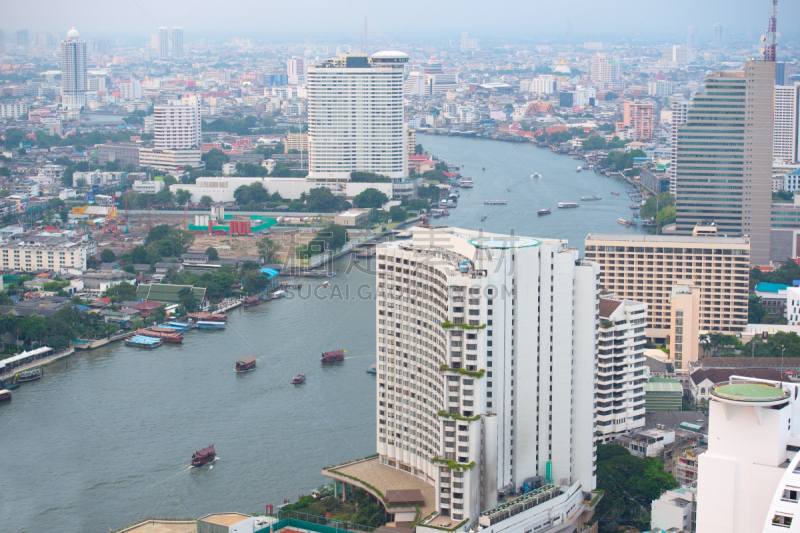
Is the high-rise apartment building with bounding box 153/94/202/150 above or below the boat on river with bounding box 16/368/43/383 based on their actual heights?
above

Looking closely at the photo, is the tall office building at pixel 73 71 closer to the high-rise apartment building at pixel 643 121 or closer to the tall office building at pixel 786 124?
the high-rise apartment building at pixel 643 121

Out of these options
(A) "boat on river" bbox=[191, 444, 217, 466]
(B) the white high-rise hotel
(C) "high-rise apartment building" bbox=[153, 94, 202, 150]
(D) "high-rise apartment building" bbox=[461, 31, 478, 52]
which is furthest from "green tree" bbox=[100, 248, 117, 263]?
(D) "high-rise apartment building" bbox=[461, 31, 478, 52]

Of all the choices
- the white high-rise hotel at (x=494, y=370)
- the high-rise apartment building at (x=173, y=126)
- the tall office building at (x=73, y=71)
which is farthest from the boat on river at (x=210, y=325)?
the tall office building at (x=73, y=71)

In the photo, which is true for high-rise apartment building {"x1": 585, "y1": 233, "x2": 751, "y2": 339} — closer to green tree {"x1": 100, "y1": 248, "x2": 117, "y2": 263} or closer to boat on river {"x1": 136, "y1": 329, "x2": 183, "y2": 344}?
boat on river {"x1": 136, "y1": 329, "x2": 183, "y2": 344}

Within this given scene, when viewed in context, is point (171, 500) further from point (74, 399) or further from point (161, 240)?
point (161, 240)

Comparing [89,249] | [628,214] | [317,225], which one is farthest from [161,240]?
[628,214]
